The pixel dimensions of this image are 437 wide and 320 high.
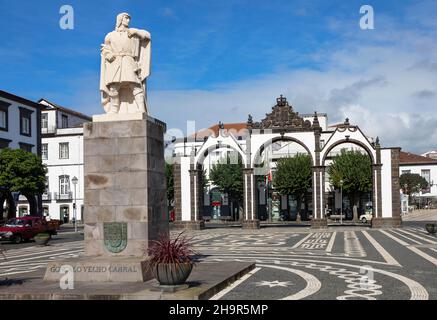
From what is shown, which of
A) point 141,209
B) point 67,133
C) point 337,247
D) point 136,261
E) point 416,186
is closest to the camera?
point 136,261

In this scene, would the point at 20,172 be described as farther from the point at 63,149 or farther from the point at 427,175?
the point at 427,175

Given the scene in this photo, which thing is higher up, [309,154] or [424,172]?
[309,154]

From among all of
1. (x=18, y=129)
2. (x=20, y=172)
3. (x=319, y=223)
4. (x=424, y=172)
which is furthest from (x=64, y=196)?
(x=424, y=172)

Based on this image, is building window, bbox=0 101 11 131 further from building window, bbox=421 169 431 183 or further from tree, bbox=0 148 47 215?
building window, bbox=421 169 431 183

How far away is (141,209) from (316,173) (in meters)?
30.1

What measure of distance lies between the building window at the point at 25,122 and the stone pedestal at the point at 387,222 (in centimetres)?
3049

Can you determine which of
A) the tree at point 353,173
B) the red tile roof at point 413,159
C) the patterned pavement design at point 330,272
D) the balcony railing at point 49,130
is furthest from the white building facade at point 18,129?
the red tile roof at point 413,159

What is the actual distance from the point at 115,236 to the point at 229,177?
51.7 m

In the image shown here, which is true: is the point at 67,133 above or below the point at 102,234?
above

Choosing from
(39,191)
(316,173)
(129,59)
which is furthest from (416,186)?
(129,59)

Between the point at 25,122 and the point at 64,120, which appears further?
the point at 64,120

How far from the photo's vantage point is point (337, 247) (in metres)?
23.1

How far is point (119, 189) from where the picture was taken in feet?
44.1
